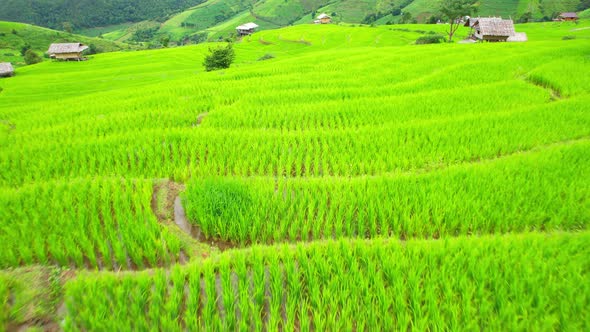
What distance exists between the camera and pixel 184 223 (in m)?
2.92

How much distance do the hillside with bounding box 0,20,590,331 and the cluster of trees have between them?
598 feet

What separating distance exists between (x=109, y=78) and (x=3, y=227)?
132 ft

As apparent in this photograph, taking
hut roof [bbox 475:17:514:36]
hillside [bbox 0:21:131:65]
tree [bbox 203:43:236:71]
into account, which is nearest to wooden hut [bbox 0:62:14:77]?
hillside [bbox 0:21:131:65]

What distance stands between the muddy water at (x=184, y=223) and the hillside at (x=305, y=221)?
17mm

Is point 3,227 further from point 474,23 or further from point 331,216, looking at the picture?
point 474,23

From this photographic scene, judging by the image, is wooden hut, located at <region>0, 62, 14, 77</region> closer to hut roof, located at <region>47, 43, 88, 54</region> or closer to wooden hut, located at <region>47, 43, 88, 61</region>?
wooden hut, located at <region>47, 43, 88, 61</region>

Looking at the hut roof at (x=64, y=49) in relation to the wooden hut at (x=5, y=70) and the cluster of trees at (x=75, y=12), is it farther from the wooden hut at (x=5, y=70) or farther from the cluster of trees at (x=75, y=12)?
the cluster of trees at (x=75, y=12)

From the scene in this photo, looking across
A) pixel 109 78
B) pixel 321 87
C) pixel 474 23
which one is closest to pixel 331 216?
pixel 321 87

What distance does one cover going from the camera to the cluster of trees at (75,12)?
145625 mm

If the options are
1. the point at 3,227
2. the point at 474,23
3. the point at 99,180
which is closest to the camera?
the point at 3,227

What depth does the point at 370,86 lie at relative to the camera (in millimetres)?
8555

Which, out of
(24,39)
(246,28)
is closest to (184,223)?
(246,28)

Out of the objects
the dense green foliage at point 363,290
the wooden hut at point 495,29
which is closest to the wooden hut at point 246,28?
the wooden hut at point 495,29

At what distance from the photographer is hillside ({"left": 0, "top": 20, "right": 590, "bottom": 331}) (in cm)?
181
